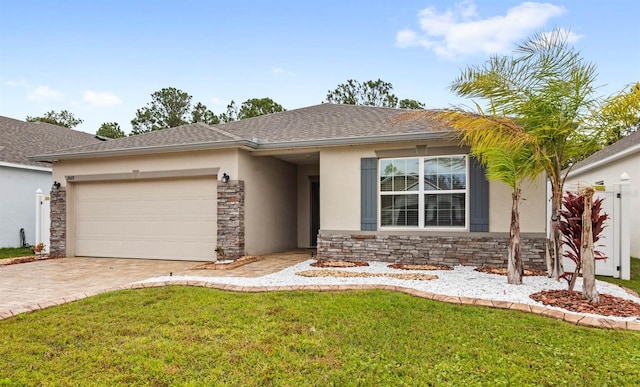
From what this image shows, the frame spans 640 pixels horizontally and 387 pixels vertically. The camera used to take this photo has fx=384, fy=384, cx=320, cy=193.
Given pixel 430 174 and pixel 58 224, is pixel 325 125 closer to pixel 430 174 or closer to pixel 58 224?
pixel 430 174

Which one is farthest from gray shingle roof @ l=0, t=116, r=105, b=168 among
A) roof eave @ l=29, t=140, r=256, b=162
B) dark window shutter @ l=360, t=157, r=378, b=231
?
dark window shutter @ l=360, t=157, r=378, b=231

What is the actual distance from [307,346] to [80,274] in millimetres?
6591

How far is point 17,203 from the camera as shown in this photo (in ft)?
46.1

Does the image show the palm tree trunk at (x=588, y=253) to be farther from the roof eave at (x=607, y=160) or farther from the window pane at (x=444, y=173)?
the roof eave at (x=607, y=160)

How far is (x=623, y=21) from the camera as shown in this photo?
10570 mm

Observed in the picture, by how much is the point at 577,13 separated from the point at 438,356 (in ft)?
33.1

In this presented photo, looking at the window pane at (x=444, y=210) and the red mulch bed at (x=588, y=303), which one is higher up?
the window pane at (x=444, y=210)

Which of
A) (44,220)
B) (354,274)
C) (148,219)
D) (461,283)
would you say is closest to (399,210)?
(354,274)

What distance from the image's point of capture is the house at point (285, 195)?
847 cm

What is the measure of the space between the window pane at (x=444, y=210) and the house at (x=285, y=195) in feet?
0.07

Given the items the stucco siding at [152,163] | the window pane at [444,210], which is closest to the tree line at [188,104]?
the stucco siding at [152,163]

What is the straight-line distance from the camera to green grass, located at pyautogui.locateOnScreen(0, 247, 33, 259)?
11761 mm

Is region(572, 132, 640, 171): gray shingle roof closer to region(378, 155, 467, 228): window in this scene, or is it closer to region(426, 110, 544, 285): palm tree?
region(378, 155, 467, 228): window

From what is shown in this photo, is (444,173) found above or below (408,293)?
above
